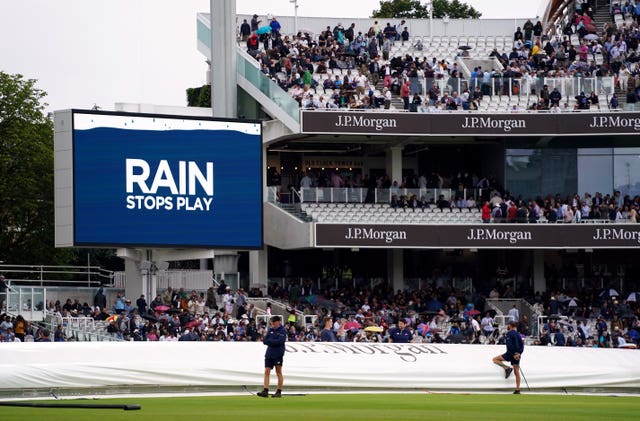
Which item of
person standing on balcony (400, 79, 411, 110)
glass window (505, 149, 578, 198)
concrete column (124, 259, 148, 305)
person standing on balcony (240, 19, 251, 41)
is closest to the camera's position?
concrete column (124, 259, 148, 305)

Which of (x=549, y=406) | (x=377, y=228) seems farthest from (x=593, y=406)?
(x=377, y=228)

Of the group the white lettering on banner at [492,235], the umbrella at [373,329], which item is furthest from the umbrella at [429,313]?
the umbrella at [373,329]

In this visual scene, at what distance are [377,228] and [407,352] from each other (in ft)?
55.6

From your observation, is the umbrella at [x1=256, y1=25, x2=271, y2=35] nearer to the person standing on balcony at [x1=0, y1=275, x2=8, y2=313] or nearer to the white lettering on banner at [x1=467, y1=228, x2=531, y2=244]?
the white lettering on banner at [x1=467, y1=228, x2=531, y2=244]

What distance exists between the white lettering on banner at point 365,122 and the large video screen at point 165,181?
20.5 ft

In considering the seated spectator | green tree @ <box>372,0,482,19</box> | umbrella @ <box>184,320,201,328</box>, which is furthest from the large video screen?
green tree @ <box>372,0,482,19</box>

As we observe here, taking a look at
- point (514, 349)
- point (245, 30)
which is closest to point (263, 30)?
point (245, 30)

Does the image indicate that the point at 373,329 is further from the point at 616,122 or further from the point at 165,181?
the point at 616,122

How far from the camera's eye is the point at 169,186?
38.1 meters

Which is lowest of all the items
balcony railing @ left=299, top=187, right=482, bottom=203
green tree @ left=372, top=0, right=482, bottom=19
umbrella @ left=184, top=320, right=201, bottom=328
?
umbrella @ left=184, top=320, right=201, bottom=328

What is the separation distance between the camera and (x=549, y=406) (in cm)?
2281

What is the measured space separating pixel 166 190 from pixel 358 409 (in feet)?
58.8

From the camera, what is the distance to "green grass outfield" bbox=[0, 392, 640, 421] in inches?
762

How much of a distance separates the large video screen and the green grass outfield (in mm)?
13339
